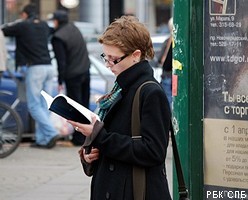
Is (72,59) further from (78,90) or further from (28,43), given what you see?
(28,43)

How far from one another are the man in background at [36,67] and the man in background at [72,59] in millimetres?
175

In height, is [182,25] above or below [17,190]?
above

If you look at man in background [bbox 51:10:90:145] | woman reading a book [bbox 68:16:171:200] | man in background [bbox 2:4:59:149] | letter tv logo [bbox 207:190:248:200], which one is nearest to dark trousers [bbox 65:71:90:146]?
man in background [bbox 51:10:90:145]

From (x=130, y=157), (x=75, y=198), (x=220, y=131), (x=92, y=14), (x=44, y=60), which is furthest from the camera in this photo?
(x=92, y=14)

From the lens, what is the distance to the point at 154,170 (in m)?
4.39

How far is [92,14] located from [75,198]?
28.2 m

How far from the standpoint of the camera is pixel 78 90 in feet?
39.4

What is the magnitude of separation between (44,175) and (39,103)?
6.86 feet

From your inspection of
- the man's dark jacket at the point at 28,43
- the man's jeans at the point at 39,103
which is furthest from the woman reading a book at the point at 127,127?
the man's dark jacket at the point at 28,43

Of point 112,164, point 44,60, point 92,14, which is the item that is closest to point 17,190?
point 44,60

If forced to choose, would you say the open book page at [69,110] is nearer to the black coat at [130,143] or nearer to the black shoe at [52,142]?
the black coat at [130,143]

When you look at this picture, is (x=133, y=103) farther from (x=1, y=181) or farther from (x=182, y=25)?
(x=1, y=181)

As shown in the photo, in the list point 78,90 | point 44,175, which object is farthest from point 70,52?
point 44,175

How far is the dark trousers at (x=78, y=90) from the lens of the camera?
1198 centimetres
